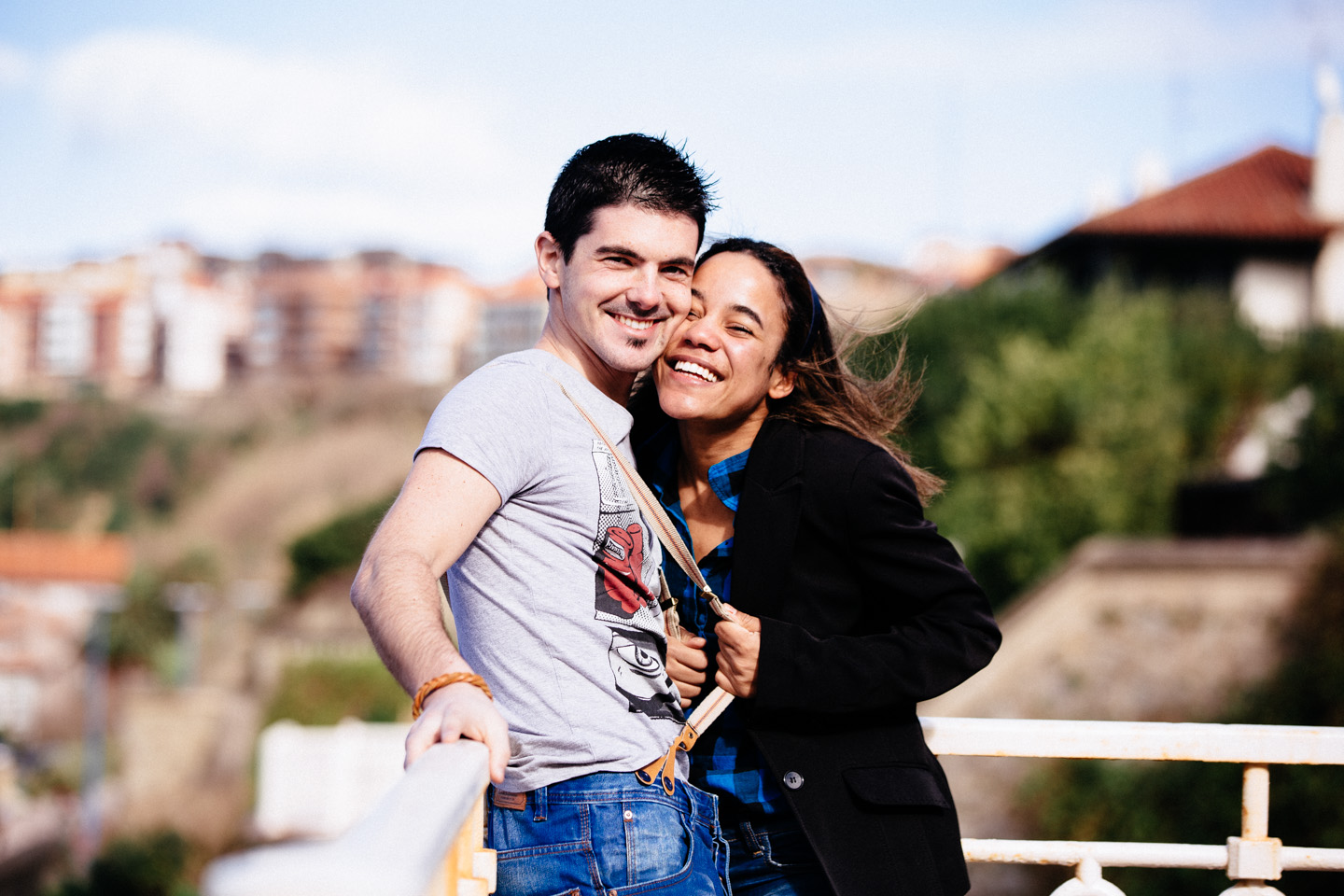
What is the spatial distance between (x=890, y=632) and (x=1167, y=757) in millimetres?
717

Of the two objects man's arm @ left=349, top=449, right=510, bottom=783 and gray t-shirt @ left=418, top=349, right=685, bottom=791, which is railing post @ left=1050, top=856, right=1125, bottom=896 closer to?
gray t-shirt @ left=418, top=349, right=685, bottom=791

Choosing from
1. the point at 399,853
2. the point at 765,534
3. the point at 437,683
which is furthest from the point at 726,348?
the point at 399,853

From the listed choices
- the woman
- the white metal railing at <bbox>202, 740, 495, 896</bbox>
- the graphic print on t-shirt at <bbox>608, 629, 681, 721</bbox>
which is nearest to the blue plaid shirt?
the woman

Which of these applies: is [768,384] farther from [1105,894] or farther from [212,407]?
[212,407]

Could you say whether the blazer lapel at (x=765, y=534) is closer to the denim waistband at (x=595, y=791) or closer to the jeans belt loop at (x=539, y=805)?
the denim waistband at (x=595, y=791)

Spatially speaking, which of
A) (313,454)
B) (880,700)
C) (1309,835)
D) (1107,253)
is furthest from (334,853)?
(313,454)

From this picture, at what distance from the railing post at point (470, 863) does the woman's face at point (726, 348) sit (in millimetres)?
1097

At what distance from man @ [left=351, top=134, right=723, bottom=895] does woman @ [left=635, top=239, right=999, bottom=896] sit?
0.20m

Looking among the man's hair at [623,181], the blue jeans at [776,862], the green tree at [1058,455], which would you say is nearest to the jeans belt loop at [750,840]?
the blue jeans at [776,862]

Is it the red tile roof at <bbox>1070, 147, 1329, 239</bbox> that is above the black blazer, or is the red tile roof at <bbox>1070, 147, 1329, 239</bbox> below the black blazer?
above

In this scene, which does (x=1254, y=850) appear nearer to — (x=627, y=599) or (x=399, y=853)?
(x=627, y=599)

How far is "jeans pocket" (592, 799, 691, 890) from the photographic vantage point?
1919 millimetres

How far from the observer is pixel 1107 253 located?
25.6 meters

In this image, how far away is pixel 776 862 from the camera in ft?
7.74
